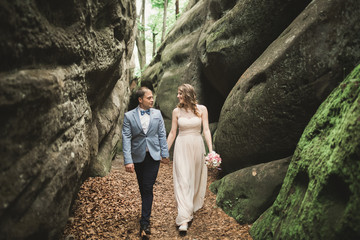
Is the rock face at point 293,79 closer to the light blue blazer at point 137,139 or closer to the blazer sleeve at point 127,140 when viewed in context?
the light blue blazer at point 137,139

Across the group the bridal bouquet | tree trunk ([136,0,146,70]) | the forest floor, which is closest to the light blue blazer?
the bridal bouquet

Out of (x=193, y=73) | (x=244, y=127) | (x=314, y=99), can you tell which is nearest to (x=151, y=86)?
(x=193, y=73)

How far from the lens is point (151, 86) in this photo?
1456cm

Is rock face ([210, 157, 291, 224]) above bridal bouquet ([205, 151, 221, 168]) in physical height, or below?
below

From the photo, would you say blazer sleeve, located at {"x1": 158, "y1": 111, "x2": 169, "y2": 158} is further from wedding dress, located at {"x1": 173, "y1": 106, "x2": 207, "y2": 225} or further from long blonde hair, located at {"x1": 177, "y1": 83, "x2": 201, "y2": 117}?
long blonde hair, located at {"x1": 177, "y1": 83, "x2": 201, "y2": 117}

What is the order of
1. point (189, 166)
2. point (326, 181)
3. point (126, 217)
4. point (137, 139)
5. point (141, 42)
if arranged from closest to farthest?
point (326, 181) < point (137, 139) < point (126, 217) < point (189, 166) < point (141, 42)

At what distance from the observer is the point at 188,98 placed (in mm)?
5320

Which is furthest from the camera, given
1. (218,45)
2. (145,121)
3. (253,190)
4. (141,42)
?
(141,42)

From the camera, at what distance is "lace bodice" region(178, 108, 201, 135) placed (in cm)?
532

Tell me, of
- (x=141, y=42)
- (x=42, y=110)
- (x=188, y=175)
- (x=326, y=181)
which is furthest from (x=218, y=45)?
(x=141, y=42)

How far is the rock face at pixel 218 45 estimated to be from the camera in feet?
21.1

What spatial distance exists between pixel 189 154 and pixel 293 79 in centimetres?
264

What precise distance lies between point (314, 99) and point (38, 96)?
4606 millimetres

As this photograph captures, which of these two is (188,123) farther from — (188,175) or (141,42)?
(141,42)
